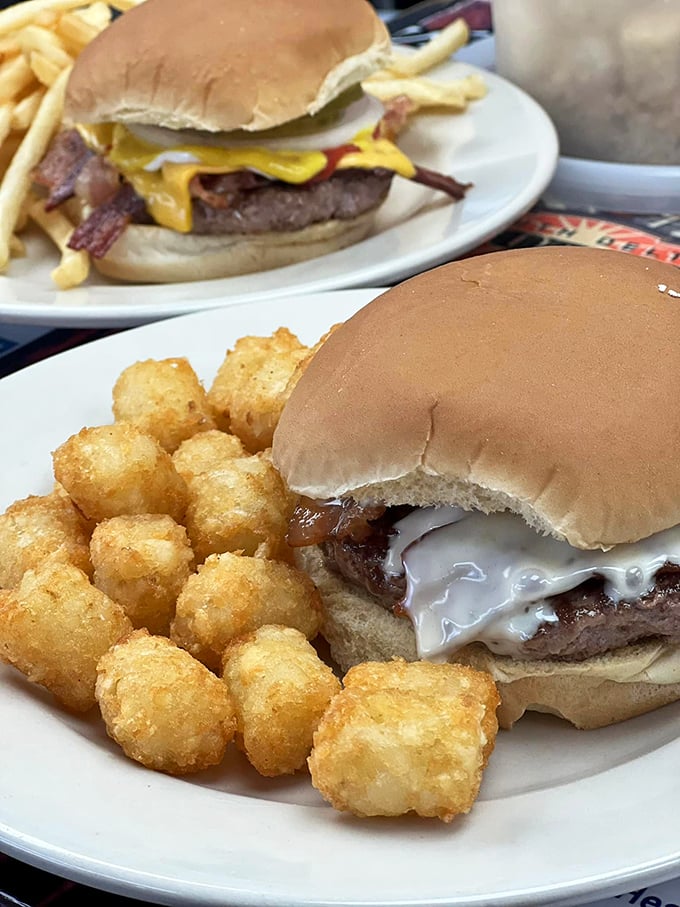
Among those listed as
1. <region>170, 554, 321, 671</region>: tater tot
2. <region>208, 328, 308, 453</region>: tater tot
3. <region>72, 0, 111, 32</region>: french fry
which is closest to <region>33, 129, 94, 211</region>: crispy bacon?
<region>72, 0, 111, 32</region>: french fry

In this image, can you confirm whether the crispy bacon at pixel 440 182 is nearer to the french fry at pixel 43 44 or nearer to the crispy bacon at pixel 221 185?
the crispy bacon at pixel 221 185

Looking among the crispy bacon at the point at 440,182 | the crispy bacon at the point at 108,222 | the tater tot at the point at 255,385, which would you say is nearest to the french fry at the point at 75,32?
the crispy bacon at the point at 108,222

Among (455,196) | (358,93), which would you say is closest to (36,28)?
(358,93)

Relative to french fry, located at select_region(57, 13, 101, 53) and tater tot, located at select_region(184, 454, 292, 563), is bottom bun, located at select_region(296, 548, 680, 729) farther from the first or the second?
french fry, located at select_region(57, 13, 101, 53)

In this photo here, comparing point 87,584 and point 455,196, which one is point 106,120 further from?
point 87,584

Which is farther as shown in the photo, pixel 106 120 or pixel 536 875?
pixel 106 120
